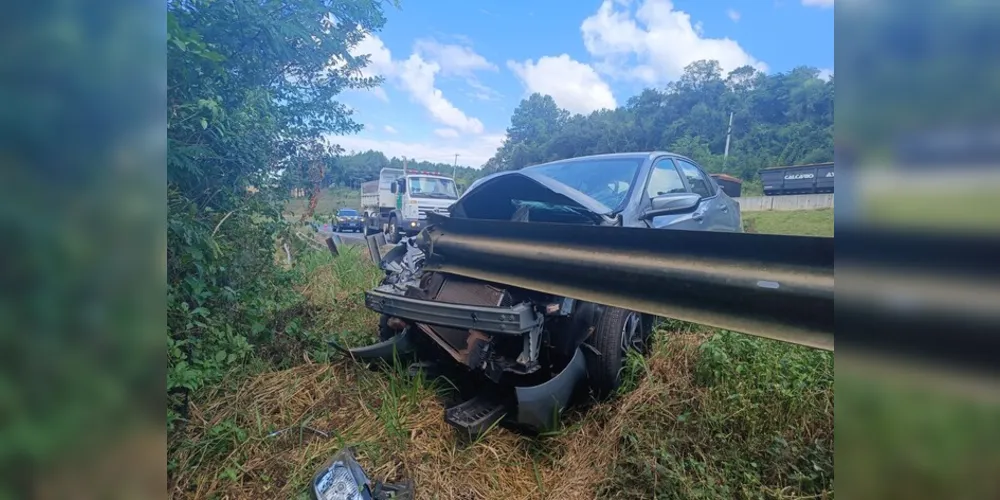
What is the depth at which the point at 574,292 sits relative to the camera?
6.79 ft

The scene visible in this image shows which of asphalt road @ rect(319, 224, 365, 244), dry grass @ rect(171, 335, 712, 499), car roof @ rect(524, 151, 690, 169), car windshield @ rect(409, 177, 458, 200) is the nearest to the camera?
dry grass @ rect(171, 335, 712, 499)

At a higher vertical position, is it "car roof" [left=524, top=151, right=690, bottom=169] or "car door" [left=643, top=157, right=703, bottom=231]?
"car roof" [left=524, top=151, right=690, bottom=169]

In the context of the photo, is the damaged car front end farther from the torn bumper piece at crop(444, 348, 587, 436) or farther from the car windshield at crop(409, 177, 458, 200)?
the car windshield at crop(409, 177, 458, 200)

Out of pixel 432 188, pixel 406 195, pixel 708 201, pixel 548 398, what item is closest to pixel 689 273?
pixel 548 398

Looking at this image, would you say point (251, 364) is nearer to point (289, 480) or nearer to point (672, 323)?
point (289, 480)

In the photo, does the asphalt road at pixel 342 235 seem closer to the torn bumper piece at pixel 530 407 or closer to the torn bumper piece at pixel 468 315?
the torn bumper piece at pixel 468 315

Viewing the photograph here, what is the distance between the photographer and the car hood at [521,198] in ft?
9.14

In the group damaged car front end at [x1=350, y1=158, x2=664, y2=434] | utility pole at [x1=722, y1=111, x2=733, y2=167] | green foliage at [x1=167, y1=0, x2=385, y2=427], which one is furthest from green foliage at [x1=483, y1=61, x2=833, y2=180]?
green foliage at [x1=167, y1=0, x2=385, y2=427]

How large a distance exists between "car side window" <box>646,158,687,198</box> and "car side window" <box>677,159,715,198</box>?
9.9 inches

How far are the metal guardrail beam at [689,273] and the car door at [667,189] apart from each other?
4.41 feet

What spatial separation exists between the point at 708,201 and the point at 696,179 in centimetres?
31

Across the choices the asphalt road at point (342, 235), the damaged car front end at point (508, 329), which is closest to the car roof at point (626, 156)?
the damaged car front end at point (508, 329)

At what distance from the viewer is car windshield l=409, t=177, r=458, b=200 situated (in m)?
12.6

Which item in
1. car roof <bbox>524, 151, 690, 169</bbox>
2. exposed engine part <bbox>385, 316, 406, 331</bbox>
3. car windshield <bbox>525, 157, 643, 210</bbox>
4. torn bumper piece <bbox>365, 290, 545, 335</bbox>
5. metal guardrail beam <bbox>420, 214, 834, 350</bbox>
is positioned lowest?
exposed engine part <bbox>385, 316, 406, 331</bbox>
